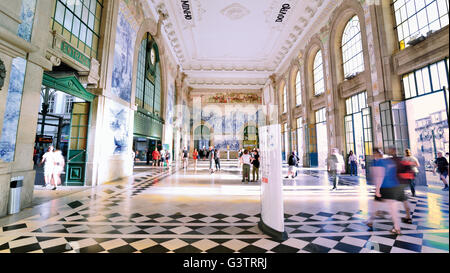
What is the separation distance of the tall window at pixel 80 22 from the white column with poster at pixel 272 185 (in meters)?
6.22

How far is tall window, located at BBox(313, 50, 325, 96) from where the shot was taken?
43.3 feet

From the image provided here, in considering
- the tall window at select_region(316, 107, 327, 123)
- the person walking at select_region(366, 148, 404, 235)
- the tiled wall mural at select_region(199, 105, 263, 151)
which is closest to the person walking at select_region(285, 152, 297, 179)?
the person walking at select_region(366, 148, 404, 235)

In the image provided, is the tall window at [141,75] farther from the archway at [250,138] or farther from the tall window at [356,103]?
the archway at [250,138]

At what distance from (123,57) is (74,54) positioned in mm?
2665

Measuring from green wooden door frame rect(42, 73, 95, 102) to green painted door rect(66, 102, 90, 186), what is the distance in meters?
0.64

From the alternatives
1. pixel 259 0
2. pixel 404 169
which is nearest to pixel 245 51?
pixel 259 0

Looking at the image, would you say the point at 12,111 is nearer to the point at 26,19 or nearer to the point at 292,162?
the point at 26,19

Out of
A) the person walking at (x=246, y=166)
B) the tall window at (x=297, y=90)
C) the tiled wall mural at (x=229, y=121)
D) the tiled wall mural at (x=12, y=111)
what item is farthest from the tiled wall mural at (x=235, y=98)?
the tiled wall mural at (x=12, y=111)

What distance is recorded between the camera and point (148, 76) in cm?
1187

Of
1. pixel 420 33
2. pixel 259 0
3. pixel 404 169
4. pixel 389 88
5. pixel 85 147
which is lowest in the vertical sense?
pixel 404 169

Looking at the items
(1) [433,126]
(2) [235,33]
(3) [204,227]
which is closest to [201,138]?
(2) [235,33]
